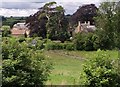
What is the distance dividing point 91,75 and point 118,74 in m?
0.26

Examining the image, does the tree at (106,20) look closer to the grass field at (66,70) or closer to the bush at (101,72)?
the grass field at (66,70)

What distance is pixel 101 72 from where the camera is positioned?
3188mm

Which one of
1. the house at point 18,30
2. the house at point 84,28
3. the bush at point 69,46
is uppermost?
the house at point 18,30

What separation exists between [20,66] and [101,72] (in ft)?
2.51

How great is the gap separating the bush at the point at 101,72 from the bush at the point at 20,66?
430 millimetres

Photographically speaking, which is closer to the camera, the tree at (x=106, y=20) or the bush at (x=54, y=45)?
the tree at (x=106, y=20)

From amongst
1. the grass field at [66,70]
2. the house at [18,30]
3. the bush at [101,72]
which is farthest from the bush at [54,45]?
the bush at [101,72]

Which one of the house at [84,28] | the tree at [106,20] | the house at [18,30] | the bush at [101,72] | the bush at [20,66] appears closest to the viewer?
the bush at [20,66]

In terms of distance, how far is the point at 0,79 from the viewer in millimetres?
2807

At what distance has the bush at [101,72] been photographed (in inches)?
125

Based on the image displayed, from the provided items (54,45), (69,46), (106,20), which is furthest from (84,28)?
(106,20)

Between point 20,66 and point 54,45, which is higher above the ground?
point 20,66

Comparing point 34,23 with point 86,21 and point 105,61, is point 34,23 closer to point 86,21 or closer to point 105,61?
point 86,21

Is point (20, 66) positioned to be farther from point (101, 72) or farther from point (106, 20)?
point (106, 20)
